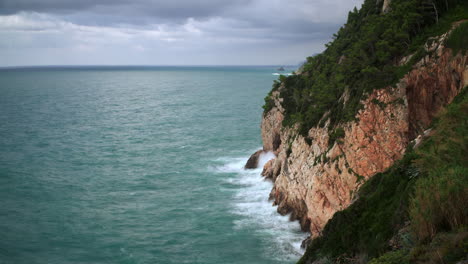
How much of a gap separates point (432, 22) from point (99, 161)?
49.4m

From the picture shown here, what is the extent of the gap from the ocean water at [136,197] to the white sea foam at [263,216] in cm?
11

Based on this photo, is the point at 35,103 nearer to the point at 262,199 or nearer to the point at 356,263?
the point at 262,199

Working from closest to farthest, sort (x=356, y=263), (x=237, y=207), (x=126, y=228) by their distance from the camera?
(x=356, y=263) < (x=126, y=228) < (x=237, y=207)

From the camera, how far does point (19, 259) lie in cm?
3419

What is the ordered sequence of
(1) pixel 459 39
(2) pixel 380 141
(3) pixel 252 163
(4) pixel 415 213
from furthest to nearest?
(3) pixel 252 163 → (2) pixel 380 141 → (1) pixel 459 39 → (4) pixel 415 213

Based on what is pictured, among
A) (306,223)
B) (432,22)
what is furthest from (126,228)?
(432,22)

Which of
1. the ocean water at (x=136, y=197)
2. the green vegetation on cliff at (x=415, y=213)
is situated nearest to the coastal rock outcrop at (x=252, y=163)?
the ocean water at (x=136, y=197)

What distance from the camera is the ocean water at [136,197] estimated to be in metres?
35.2

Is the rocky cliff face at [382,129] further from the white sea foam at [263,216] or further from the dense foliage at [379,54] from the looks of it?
the white sea foam at [263,216]

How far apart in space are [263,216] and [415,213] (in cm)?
2906

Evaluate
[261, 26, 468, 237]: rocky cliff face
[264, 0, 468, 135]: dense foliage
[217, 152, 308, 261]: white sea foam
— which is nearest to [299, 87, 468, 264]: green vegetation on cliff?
[261, 26, 468, 237]: rocky cliff face

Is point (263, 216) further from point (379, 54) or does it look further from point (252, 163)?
point (379, 54)

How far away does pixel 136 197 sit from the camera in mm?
47750

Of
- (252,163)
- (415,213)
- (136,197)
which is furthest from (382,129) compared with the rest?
(136,197)
